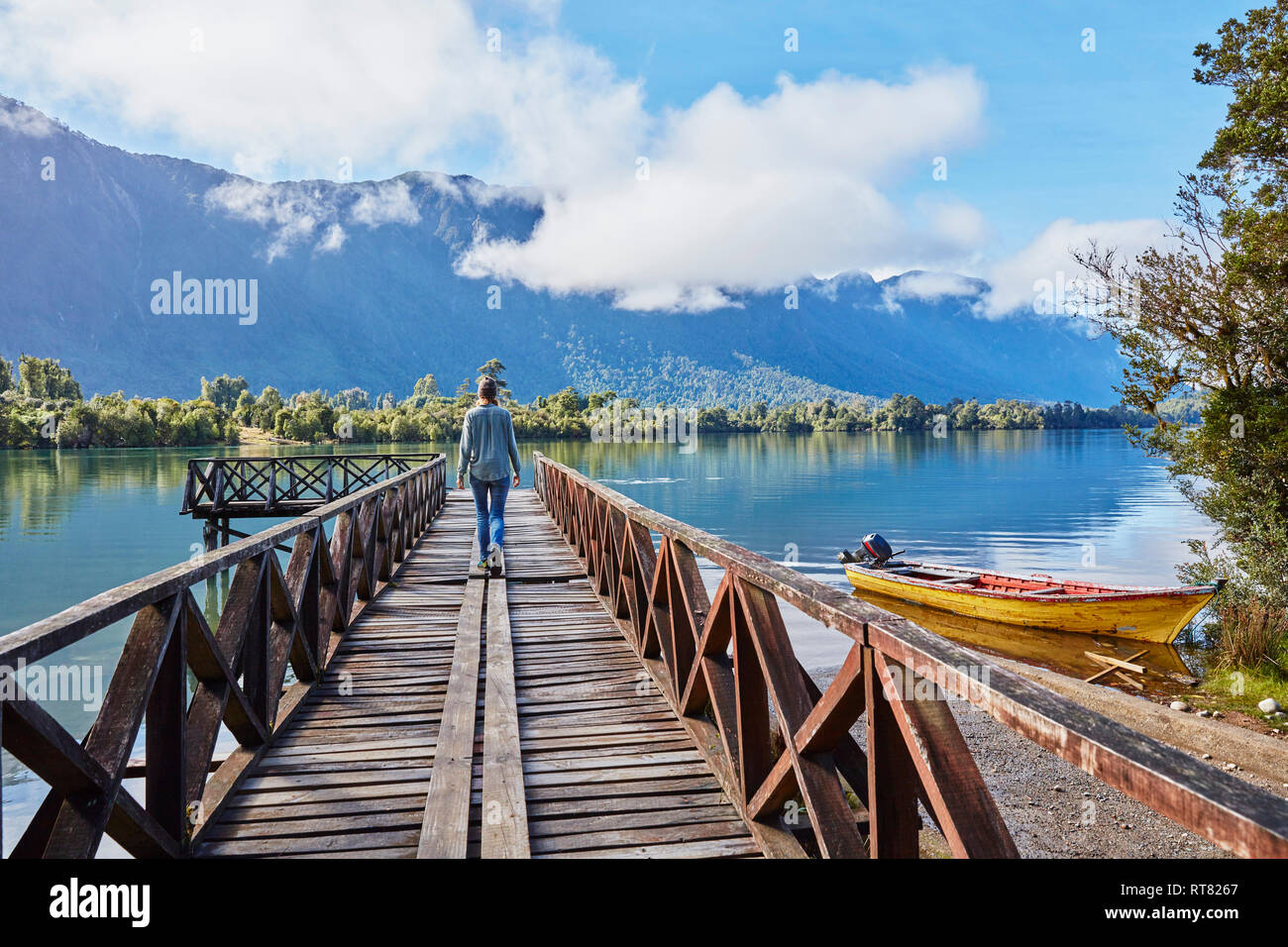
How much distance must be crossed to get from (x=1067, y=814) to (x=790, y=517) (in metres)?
28.3

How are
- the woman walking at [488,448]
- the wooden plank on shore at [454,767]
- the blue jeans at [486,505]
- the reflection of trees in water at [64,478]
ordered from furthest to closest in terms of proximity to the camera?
1. the reflection of trees in water at [64,478]
2. the blue jeans at [486,505]
3. the woman walking at [488,448]
4. the wooden plank on shore at [454,767]

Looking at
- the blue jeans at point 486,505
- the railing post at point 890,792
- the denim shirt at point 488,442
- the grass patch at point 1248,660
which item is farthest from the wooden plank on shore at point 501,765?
the grass patch at point 1248,660

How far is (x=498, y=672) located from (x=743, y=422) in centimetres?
12927

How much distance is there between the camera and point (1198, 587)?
12.6 meters

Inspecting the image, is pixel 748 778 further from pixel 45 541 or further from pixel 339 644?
pixel 45 541

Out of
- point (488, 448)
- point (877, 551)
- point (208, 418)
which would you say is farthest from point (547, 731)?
point (208, 418)

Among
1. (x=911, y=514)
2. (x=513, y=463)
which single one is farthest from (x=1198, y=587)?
(x=911, y=514)

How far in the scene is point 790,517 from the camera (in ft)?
115

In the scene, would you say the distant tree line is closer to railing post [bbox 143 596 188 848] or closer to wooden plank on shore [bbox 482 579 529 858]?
wooden plank on shore [bbox 482 579 529 858]

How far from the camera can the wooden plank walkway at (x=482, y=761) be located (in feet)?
9.74

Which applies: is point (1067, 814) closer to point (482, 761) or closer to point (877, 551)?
point (482, 761)

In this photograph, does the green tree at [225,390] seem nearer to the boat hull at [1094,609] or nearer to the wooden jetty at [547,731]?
the boat hull at [1094,609]

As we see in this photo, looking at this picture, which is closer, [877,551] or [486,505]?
[486,505]
